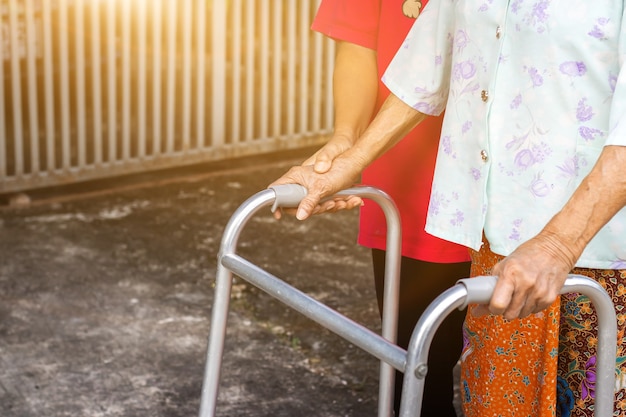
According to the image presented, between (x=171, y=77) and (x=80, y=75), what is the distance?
55cm

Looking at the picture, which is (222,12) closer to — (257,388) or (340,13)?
(257,388)

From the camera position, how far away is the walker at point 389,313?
1536 millimetres

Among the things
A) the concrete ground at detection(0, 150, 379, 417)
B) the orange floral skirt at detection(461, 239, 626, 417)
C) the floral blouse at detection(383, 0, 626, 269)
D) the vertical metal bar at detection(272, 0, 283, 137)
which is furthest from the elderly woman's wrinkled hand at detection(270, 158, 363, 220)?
the vertical metal bar at detection(272, 0, 283, 137)

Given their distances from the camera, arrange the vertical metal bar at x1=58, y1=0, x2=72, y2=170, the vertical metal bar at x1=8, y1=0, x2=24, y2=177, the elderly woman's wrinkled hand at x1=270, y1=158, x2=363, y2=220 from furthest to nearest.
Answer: the vertical metal bar at x1=58, y1=0, x2=72, y2=170 < the vertical metal bar at x1=8, y1=0, x2=24, y2=177 < the elderly woman's wrinkled hand at x1=270, y1=158, x2=363, y2=220

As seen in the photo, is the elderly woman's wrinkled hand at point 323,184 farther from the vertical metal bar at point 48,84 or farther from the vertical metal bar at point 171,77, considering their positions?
the vertical metal bar at point 171,77

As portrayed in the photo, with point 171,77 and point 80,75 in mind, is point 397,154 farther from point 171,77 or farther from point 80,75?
point 171,77

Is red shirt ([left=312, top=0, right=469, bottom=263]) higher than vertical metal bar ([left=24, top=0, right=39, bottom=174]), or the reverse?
red shirt ([left=312, top=0, right=469, bottom=263])

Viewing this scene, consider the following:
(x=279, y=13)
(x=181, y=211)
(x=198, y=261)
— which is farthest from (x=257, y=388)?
(x=279, y=13)

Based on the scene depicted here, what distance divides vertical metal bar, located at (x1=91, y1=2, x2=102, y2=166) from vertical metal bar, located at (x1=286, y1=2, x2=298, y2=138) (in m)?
1.15

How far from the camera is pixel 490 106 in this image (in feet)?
6.31

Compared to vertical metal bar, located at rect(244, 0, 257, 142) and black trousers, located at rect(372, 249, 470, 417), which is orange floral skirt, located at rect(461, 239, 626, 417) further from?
vertical metal bar, located at rect(244, 0, 257, 142)

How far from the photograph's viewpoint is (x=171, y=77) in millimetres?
6082

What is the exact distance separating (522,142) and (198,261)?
3.01 metres

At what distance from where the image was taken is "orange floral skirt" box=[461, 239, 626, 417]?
1.93 metres
